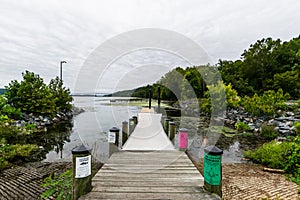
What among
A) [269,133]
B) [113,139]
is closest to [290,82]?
[269,133]

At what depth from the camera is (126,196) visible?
242 cm

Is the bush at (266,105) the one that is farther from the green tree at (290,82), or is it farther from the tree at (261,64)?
the tree at (261,64)

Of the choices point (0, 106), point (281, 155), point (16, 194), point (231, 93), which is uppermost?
point (231, 93)

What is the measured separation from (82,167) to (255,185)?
3.06 metres

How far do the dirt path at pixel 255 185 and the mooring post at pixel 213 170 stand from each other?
24.5 inches

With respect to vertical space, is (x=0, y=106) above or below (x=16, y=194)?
above

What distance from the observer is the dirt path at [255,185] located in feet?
9.78

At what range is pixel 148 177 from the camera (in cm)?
297

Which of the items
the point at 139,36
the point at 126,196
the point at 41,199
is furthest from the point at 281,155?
the point at 41,199

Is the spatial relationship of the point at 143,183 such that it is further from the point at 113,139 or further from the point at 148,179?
the point at 113,139

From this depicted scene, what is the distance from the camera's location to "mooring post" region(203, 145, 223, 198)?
241 cm

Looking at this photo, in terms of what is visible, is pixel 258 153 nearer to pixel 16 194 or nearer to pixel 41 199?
pixel 41 199

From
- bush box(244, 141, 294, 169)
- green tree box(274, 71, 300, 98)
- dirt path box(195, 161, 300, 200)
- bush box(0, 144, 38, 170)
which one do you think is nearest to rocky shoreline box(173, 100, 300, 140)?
bush box(244, 141, 294, 169)

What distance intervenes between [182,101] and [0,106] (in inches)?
809
